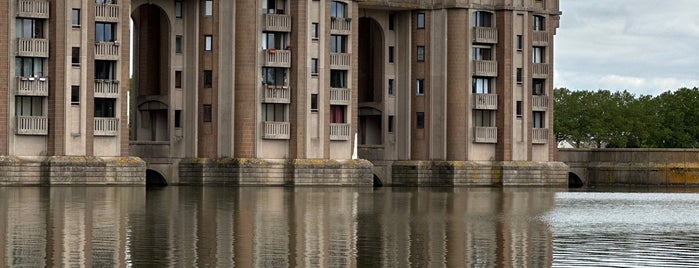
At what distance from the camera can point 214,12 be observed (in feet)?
474

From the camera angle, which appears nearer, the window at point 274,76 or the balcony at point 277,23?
the balcony at point 277,23

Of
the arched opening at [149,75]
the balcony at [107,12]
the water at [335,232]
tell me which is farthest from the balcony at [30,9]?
the water at [335,232]

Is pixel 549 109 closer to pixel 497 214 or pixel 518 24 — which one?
pixel 518 24

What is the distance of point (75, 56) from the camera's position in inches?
5256

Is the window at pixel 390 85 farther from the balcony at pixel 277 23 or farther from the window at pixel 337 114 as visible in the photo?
the balcony at pixel 277 23

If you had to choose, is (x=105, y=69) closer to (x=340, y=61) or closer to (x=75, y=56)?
(x=75, y=56)

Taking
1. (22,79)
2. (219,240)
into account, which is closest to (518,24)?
(22,79)

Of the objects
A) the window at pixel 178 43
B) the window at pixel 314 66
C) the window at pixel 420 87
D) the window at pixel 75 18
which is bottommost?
the window at pixel 420 87

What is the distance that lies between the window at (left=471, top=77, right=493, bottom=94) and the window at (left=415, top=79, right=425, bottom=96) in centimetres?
460

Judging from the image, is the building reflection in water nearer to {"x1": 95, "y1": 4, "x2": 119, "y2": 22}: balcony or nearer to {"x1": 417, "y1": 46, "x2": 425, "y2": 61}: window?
{"x1": 95, "y1": 4, "x2": 119, "y2": 22}: balcony

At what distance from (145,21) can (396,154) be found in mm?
26198

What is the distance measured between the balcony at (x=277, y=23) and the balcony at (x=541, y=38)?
93.7 feet

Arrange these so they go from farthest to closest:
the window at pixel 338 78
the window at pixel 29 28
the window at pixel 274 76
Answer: the window at pixel 338 78
the window at pixel 274 76
the window at pixel 29 28

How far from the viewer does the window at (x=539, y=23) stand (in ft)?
541
